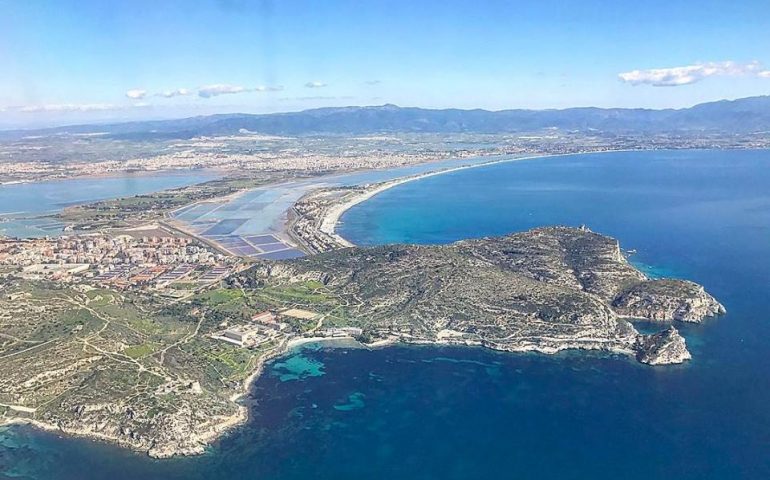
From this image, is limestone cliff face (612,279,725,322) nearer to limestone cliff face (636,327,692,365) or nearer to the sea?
limestone cliff face (636,327,692,365)

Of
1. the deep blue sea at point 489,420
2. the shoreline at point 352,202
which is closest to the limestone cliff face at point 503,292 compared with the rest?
the deep blue sea at point 489,420

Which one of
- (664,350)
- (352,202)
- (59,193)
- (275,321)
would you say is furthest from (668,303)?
(59,193)

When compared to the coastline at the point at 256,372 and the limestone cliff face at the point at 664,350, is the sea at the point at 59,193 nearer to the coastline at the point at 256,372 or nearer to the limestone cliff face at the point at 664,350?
the coastline at the point at 256,372

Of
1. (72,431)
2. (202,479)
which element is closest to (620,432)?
(202,479)

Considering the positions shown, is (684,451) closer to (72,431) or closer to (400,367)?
(400,367)

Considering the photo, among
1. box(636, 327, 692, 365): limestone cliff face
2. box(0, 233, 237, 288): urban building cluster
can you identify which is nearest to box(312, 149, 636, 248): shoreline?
box(0, 233, 237, 288): urban building cluster

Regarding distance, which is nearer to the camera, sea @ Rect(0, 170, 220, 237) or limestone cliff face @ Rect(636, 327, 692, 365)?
limestone cliff face @ Rect(636, 327, 692, 365)
